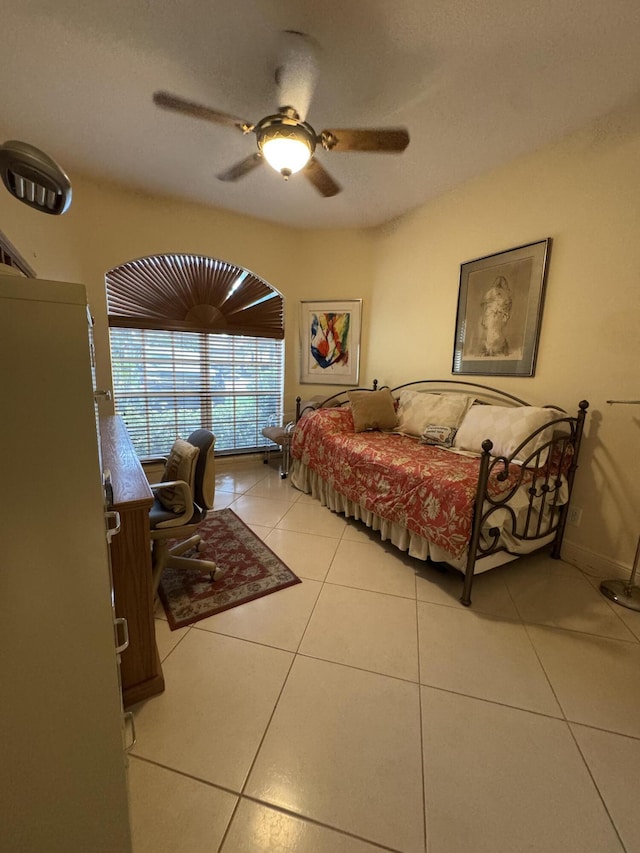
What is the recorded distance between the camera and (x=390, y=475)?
2061 mm

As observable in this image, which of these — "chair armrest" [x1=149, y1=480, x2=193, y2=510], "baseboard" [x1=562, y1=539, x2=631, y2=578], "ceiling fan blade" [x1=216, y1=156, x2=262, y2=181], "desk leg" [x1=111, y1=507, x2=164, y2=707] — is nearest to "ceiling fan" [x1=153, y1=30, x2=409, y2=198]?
"ceiling fan blade" [x1=216, y1=156, x2=262, y2=181]

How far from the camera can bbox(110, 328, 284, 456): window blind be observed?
3262 mm

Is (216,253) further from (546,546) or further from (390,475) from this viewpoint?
(546,546)

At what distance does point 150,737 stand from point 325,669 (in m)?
0.63

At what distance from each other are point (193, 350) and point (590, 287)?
3.40 m

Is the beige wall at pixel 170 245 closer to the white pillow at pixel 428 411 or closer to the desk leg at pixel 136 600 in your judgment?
the white pillow at pixel 428 411

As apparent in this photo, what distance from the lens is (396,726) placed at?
111 cm

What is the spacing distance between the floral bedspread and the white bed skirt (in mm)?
104

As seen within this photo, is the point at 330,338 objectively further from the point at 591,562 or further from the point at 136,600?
the point at 136,600

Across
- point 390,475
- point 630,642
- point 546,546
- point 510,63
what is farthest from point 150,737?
point 510,63

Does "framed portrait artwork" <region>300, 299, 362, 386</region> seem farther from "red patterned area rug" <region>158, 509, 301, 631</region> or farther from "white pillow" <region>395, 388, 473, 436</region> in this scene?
"red patterned area rug" <region>158, 509, 301, 631</region>

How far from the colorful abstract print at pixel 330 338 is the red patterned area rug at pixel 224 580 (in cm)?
224

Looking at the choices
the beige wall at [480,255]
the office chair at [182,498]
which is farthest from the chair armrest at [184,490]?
the beige wall at [480,255]

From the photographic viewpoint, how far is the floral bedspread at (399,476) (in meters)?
1.67
